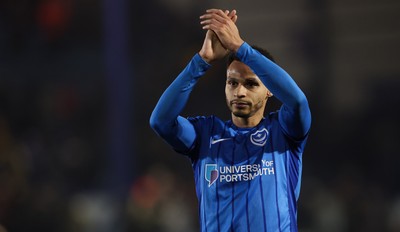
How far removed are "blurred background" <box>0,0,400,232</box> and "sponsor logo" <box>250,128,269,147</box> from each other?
3.72 metres

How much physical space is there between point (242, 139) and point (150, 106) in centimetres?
495

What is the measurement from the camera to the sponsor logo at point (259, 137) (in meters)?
3.02

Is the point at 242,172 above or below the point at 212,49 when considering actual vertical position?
below

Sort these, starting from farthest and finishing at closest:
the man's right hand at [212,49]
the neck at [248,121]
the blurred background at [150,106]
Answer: the blurred background at [150,106] → the neck at [248,121] → the man's right hand at [212,49]

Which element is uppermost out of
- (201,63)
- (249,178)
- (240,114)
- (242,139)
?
(201,63)

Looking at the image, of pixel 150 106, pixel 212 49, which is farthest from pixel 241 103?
pixel 150 106

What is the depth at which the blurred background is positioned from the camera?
6953mm

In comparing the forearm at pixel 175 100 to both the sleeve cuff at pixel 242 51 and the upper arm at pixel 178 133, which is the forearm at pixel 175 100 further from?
the sleeve cuff at pixel 242 51

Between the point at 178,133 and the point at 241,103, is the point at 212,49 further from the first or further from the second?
the point at 178,133

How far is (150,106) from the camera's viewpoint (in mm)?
7934

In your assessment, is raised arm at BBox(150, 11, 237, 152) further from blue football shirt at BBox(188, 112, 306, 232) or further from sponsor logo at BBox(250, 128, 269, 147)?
sponsor logo at BBox(250, 128, 269, 147)

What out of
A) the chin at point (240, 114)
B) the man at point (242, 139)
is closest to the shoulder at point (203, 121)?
the man at point (242, 139)

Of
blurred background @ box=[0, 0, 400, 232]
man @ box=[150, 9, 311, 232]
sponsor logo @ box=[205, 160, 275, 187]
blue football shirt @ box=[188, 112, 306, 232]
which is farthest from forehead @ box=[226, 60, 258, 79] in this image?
blurred background @ box=[0, 0, 400, 232]

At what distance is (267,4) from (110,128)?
2212mm
